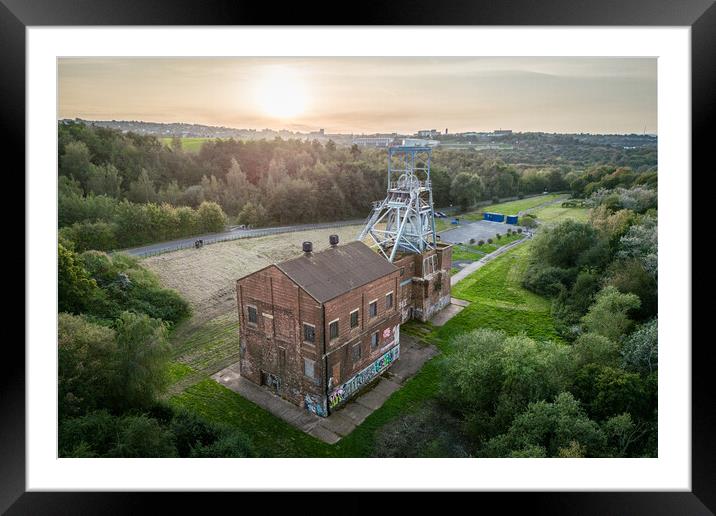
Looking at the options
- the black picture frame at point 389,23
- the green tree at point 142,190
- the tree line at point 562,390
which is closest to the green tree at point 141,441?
the black picture frame at point 389,23

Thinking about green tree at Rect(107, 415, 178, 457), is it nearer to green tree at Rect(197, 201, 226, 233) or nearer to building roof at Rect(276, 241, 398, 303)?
building roof at Rect(276, 241, 398, 303)

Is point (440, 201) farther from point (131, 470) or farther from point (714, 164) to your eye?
point (131, 470)

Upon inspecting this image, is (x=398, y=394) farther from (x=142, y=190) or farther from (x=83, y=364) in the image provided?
(x=142, y=190)

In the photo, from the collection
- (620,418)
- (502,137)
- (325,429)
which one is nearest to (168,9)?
(325,429)

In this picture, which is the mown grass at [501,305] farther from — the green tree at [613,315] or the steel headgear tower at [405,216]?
the steel headgear tower at [405,216]

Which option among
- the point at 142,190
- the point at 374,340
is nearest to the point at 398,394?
the point at 374,340
